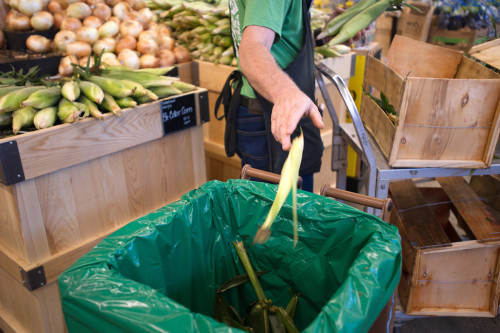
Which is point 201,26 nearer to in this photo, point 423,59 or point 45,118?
point 423,59

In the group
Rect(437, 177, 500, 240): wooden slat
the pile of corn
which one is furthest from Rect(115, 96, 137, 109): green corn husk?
Rect(437, 177, 500, 240): wooden slat

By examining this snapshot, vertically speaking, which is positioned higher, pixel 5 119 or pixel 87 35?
pixel 87 35

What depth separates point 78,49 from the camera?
8.23ft

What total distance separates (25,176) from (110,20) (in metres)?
1.52

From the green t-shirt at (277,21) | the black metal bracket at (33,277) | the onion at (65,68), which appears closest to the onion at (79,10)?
the onion at (65,68)

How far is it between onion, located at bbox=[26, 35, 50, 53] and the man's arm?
5.93 feet

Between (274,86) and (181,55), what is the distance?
187 cm

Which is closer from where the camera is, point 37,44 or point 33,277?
point 33,277

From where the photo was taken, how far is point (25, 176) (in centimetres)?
152

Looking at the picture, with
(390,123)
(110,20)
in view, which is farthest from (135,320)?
(110,20)

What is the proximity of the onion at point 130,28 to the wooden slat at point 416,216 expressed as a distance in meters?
1.79

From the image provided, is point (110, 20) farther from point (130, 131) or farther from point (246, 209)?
point (246, 209)

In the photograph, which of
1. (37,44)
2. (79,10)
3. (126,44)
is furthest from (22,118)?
(79,10)

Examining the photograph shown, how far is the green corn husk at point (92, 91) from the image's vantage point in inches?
67.6
